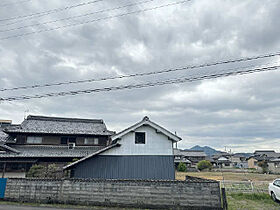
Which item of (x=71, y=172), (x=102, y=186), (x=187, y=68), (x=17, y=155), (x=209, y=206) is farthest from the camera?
(x=17, y=155)

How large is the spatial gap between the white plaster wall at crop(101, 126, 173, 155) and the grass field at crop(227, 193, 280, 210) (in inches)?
235

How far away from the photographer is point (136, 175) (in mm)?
15688

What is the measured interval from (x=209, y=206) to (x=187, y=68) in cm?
688

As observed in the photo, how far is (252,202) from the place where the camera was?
37.6ft

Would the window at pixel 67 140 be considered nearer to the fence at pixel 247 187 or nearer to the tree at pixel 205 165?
the fence at pixel 247 187

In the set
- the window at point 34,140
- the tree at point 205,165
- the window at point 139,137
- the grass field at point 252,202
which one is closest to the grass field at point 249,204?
the grass field at point 252,202

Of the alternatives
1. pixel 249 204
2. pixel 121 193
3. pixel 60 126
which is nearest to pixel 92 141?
pixel 60 126

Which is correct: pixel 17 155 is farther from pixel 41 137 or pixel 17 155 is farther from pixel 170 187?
pixel 170 187

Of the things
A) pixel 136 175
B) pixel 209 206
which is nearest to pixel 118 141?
pixel 136 175

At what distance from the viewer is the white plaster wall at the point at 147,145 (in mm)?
16047

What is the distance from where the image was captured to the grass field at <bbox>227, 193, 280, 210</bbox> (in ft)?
33.3

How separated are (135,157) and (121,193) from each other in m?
5.91

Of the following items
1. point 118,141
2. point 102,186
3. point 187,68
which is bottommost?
point 102,186

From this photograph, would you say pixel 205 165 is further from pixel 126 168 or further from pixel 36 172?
pixel 36 172
